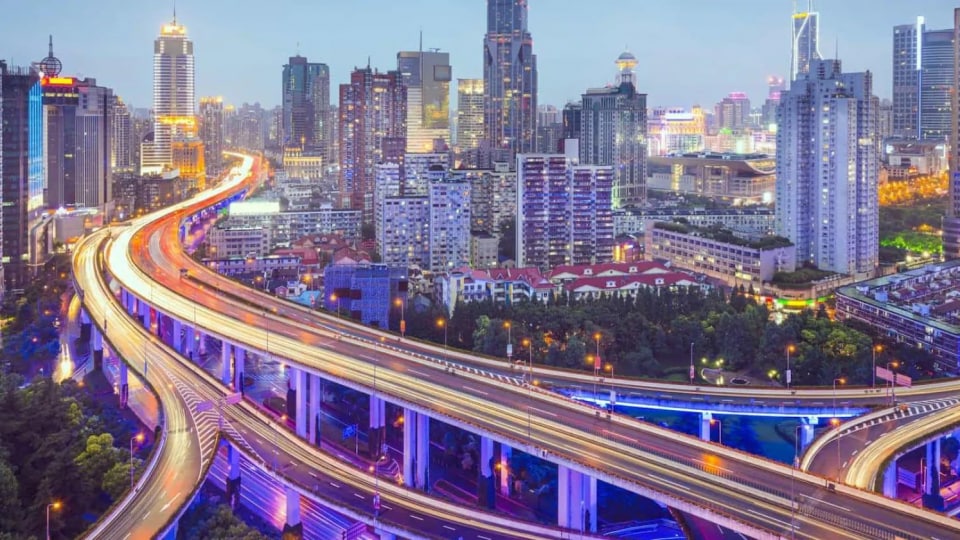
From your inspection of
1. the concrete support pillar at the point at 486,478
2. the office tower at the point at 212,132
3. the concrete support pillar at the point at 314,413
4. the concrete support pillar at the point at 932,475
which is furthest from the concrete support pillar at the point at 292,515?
the office tower at the point at 212,132

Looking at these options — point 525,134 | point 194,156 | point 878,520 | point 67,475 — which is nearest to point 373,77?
point 525,134

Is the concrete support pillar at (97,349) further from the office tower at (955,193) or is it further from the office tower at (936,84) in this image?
the office tower at (936,84)

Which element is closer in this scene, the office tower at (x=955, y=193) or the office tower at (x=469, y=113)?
the office tower at (x=955, y=193)

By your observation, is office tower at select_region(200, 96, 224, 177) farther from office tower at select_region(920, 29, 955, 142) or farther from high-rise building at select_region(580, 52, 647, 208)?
office tower at select_region(920, 29, 955, 142)

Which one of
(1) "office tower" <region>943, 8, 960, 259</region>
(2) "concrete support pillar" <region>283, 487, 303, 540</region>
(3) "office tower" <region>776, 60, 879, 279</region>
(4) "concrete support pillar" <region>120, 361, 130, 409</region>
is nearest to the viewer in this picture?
(2) "concrete support pillar" <region>283, 487, 303, 540</region>

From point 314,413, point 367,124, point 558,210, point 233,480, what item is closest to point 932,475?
point 314,413

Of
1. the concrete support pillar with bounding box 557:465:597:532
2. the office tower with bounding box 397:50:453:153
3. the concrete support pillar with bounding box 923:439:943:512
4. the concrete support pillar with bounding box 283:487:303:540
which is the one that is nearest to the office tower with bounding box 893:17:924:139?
the office tower with bounding box 397:50:453:153
